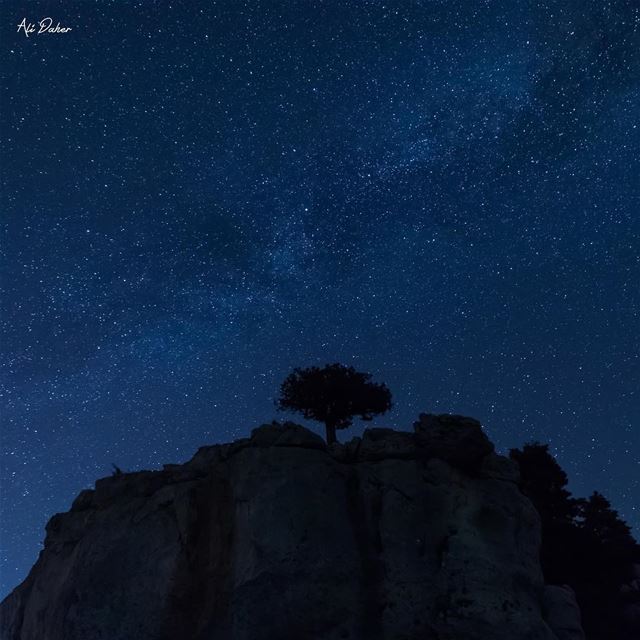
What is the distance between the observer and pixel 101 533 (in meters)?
25.5

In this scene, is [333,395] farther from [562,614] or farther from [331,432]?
[562,614]

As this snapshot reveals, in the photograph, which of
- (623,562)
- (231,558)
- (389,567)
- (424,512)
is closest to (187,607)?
(231,558)

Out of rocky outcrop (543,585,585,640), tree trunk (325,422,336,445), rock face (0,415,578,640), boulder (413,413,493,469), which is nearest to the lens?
rock face (0,415,578,640)

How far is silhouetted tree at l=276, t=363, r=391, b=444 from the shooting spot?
3650 cm

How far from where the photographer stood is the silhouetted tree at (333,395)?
3650 centimetres

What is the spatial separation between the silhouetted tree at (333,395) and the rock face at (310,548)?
10.0m

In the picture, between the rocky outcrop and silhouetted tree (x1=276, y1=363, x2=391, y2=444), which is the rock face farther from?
silhouetted tree (x1=276, y1=363, x2=391, y2=444)

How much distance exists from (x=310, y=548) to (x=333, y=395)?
1499 cm

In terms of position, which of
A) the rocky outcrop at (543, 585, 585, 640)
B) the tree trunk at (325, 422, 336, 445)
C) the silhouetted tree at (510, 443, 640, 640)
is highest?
the tree trunk at (325, 422, 336, 445)

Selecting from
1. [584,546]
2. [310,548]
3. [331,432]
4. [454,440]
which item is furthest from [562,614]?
[331,432]

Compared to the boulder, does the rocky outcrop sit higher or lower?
lower

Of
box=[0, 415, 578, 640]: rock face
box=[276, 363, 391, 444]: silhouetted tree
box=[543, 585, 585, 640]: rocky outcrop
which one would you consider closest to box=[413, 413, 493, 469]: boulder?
box=[0, 415, 578, 640]: rock face

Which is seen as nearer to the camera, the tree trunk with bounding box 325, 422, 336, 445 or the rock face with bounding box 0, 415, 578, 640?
the rock face with bounding box 0, 415, 578, 640

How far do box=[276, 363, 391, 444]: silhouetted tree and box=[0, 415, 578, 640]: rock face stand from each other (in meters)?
10.0
